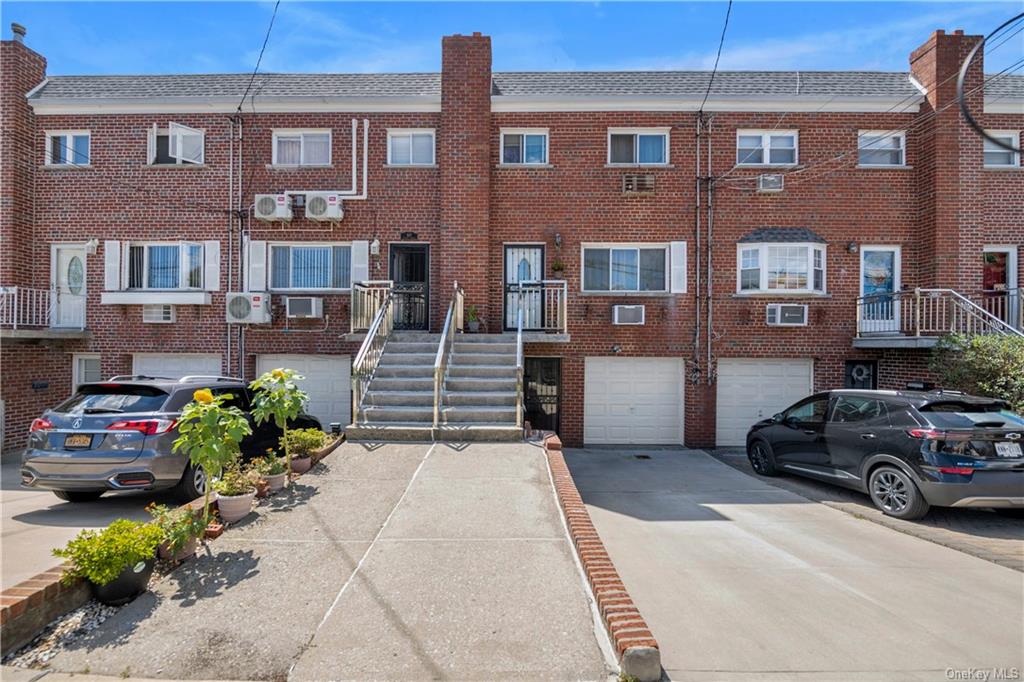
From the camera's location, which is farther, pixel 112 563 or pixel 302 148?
pixel 302 148

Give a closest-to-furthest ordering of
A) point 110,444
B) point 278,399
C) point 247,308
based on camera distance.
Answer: point 278,399
point 110,444
point 247,308

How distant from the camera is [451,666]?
2.94 m

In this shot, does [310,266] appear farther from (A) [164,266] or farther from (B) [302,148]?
(A) [164,266]

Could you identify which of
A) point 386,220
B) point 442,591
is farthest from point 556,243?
point 442,591

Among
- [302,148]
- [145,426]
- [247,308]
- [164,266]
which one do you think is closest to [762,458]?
[145,426]

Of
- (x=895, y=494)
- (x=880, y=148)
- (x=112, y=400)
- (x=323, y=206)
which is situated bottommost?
(x=895, y=494)

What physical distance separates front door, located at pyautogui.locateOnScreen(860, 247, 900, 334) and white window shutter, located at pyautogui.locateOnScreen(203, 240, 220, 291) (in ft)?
48.4

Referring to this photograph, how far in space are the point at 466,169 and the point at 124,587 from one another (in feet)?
32.0

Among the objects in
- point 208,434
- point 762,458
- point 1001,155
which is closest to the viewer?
point 208,434

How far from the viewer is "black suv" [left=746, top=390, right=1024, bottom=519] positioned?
19.8 feet

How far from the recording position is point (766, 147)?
11672mm

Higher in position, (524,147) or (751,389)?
(524,147)

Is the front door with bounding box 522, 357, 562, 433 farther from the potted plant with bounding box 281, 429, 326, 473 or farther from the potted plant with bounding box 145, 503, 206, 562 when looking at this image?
the potted plant with bounding box 145, 503, 206, 562

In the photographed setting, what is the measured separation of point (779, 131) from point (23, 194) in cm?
1754
